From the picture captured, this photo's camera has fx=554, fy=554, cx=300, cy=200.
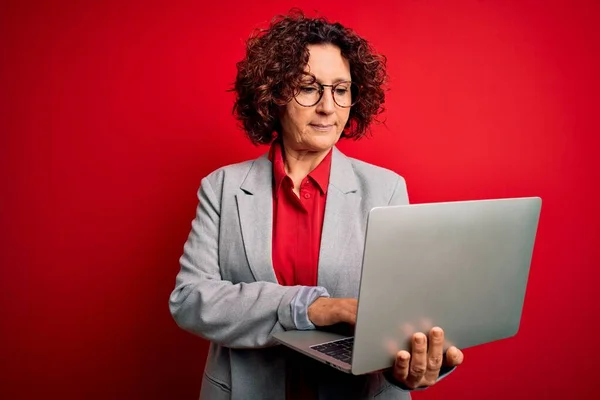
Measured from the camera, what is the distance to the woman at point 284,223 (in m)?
1.42

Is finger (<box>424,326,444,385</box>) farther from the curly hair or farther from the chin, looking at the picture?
the curly hair

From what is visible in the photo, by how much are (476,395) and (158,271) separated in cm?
143

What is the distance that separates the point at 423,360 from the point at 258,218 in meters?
0.62

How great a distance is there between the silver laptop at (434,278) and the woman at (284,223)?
9.2 inches

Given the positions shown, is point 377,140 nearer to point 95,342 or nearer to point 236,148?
point 236,148

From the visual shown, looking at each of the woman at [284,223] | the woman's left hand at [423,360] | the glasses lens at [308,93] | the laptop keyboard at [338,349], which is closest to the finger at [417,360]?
the woman's left hand at [423,360]

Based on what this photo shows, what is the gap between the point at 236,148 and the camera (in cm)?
227

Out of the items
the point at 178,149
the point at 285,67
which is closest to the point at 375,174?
the point at 285,67

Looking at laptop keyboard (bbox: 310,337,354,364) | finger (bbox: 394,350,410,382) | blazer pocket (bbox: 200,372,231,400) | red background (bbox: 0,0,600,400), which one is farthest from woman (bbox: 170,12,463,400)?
red background (bbox: 0,0,600,400)

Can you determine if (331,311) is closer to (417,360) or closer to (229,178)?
(417,360)

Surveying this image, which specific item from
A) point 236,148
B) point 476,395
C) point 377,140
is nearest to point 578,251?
point 476,395

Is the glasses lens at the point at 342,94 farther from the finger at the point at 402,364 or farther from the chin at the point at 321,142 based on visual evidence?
the finger at the point at 402,364

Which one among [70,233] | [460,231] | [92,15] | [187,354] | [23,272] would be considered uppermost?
[92,15]

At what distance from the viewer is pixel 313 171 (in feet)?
5.30
